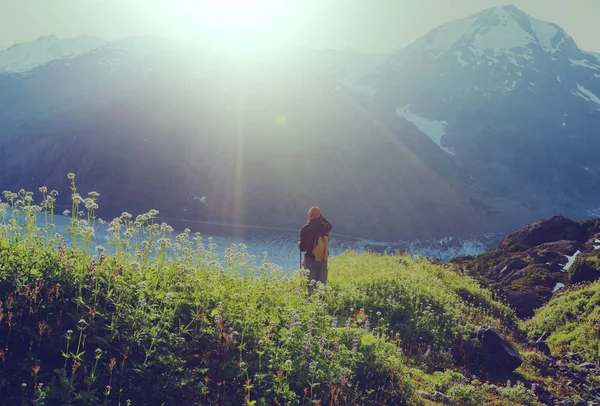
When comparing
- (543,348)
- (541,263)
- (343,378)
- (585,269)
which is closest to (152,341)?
(343,378)

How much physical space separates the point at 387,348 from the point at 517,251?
93.4 ft

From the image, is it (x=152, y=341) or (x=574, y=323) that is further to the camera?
(x=574, y=323)

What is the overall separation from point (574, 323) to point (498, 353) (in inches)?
191

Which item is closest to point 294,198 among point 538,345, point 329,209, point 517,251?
point 329,209

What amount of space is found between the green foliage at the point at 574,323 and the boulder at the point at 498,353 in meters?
2.61

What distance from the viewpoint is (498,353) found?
34.9 ft

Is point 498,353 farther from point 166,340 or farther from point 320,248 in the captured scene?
point 166,340

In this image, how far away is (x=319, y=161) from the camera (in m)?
174

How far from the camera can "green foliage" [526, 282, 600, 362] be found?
1206cm

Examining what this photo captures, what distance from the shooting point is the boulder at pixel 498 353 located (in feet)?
34.2

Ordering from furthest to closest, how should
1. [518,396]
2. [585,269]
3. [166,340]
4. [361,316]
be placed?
[585,269], [361,316], [518,396], [166,340]

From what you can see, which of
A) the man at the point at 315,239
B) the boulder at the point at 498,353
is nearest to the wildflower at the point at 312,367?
the man at the point at 315,239

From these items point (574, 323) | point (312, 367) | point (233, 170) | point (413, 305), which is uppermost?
point (312, 367)

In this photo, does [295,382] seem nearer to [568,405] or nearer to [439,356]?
[439,356]
